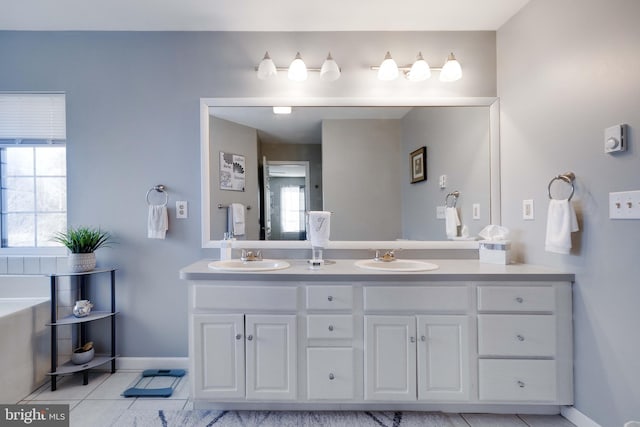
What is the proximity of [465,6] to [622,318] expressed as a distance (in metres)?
1.87

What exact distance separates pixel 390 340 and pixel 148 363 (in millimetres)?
1679

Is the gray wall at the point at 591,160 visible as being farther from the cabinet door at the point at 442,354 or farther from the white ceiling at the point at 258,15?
the cabinet door at the point at 442,354

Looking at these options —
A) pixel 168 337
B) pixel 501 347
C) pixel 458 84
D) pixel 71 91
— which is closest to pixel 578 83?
pixel 458 84

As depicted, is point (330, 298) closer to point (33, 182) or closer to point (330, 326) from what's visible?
point (330, 326)

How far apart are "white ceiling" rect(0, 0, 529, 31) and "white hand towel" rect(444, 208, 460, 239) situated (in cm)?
127

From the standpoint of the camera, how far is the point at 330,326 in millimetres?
1508

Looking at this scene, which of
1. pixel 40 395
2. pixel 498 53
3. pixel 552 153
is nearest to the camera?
pixel 552 153

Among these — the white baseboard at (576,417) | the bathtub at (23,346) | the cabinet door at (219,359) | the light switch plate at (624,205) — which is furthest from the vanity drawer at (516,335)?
the bathtub at (23,346)

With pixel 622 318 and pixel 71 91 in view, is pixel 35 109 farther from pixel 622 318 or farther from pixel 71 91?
pixel 622 318

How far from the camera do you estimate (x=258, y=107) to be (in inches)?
78.7

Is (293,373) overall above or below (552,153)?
below

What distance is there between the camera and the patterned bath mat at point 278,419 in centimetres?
149

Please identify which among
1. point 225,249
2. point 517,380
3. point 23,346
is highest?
point 225,249

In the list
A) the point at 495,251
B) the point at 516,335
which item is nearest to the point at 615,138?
the point at 495,251
